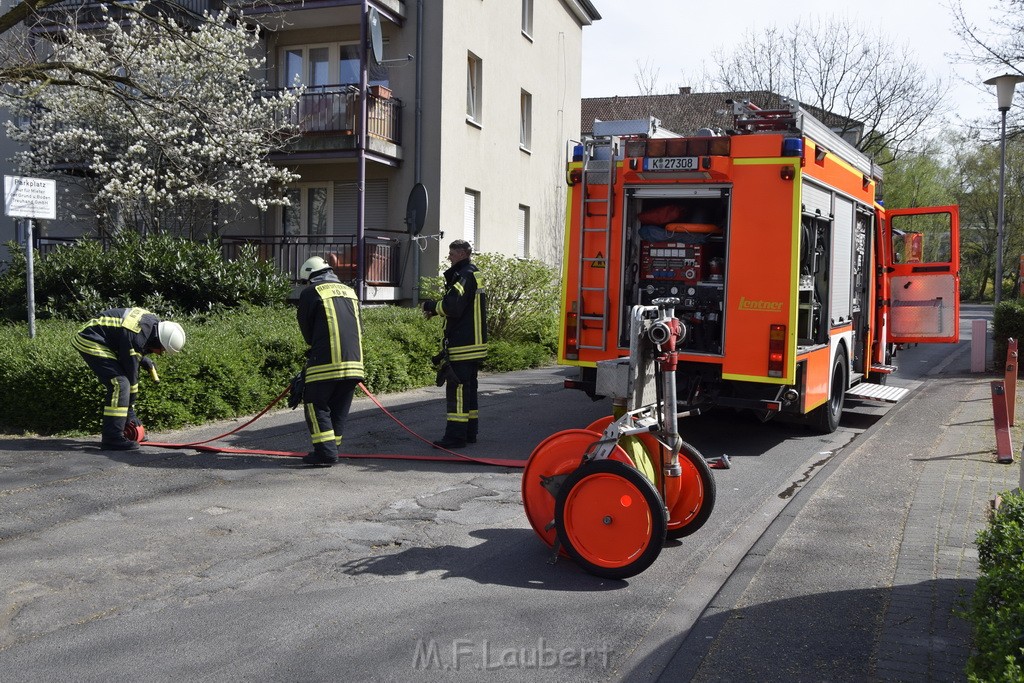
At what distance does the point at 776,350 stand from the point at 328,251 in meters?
12.1

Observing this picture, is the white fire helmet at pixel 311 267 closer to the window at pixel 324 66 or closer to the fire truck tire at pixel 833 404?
the fire truck tire at pixel 833 404

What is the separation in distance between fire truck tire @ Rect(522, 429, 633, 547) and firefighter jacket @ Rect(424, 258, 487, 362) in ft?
11.1

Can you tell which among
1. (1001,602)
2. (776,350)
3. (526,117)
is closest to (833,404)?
(776,350)

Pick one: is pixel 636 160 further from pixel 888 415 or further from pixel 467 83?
pixel 467 83

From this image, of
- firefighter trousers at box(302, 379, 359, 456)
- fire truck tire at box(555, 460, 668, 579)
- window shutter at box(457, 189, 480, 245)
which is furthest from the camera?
window shutter at box(457, 189, 480, 245)

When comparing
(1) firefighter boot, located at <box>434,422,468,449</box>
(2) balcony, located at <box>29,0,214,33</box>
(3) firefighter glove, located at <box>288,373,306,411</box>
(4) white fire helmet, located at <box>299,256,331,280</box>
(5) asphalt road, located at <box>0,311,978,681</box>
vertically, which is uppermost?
(2) balcony, located at <box>29,0,214,33</box>

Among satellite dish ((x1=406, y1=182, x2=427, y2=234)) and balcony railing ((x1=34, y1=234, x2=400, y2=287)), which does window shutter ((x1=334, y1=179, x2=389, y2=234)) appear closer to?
balcony railing ((x1=34, y1=234, x2=400, y2=287))

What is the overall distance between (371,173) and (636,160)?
11124mm

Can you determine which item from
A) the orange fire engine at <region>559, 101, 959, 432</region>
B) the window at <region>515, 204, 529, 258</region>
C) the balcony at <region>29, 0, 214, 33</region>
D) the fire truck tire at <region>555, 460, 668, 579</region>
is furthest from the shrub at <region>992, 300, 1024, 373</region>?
the balcony at <region>29, 0, 214, 33</region>

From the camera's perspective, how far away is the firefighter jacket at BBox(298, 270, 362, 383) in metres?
7.77

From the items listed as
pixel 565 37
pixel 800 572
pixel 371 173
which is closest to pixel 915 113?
pixel 565 37

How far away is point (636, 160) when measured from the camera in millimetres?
8797

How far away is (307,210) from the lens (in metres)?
19.6

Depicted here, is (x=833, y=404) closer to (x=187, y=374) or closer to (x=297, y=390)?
(x=297, y=390)
